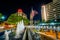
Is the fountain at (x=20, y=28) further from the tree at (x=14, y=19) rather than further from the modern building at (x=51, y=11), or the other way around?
the modern building at (x=51, y=11)

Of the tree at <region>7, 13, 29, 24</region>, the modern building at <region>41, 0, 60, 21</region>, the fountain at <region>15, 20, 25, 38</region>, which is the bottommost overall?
the fountain at <region>15, 20, 25, 38</region>

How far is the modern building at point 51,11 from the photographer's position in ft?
7.57

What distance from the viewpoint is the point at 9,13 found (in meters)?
2.39

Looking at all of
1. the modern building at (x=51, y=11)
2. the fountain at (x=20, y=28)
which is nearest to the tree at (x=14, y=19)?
the fountain at (x=20, y=28)

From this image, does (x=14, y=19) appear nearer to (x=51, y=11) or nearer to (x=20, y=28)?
(x=20, y=28)

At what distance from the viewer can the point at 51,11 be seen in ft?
7.76

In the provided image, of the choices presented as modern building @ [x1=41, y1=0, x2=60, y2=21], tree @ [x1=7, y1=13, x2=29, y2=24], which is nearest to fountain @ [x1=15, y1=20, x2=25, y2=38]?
tree @ [x1=7, y1=13, x2=29, y2=24]

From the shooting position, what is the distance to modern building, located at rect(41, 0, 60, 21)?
231 centimetres

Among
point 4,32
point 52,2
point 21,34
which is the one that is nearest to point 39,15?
point 52,2

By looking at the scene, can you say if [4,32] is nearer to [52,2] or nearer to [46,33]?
[46,33]

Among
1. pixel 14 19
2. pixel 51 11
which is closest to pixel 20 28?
pixel 14 19

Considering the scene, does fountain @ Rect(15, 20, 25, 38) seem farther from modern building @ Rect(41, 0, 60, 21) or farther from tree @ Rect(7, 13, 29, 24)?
modern building @ Rect(41, 0, 60, 21)

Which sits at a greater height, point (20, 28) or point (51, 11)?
point (51, 11)

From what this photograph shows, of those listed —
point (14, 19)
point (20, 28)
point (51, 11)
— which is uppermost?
point (51, 11)
